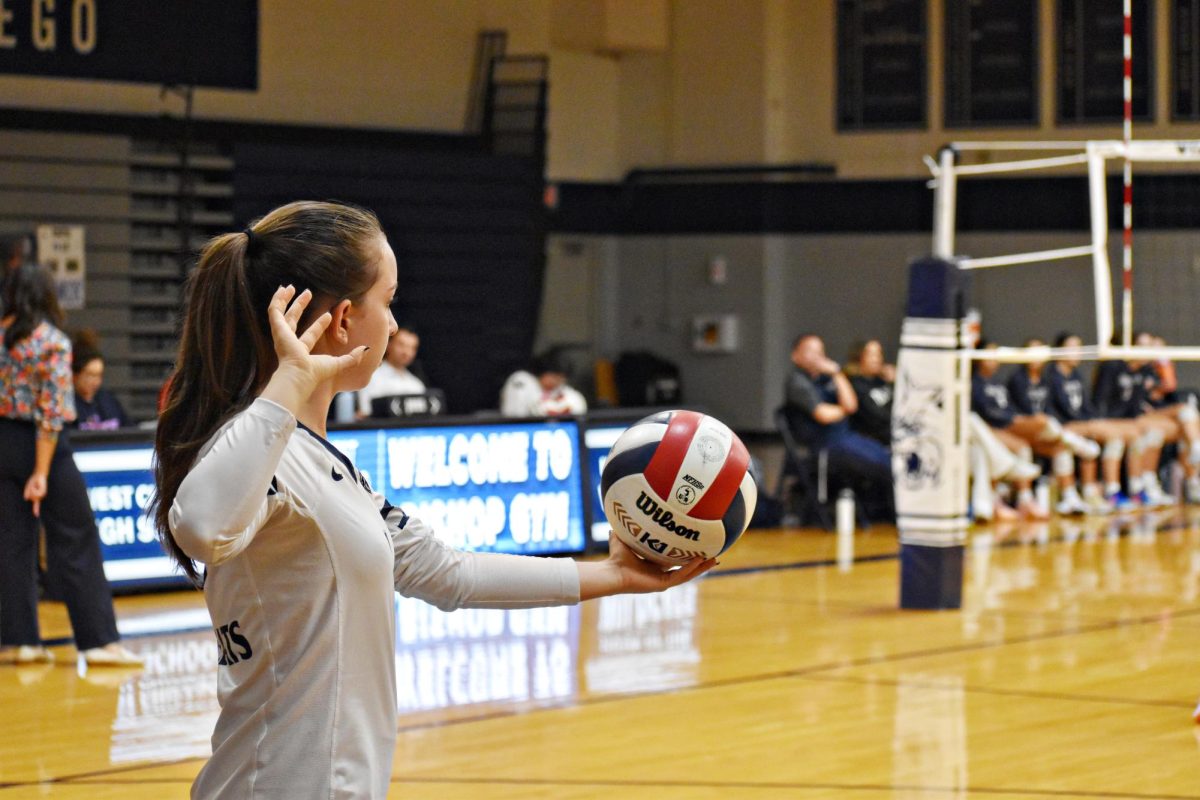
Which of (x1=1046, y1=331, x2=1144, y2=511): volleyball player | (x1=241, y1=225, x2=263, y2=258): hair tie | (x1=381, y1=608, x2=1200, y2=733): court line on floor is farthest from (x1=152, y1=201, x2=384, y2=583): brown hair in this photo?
(x1=1046, y1=331, x2=1144, y2=511): volleyball player

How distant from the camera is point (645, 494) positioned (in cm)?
285

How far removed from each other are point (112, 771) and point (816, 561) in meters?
6.34

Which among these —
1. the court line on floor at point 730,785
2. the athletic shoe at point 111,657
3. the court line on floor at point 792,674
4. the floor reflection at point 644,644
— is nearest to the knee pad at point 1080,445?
the court line on floor at point 792,674

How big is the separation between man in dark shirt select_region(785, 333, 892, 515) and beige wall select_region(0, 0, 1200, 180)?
6.47m

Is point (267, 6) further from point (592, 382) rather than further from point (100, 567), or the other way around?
point (100, 567)

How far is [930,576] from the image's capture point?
855cm

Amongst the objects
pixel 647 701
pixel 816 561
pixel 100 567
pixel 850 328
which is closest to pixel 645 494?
pixel 647 701

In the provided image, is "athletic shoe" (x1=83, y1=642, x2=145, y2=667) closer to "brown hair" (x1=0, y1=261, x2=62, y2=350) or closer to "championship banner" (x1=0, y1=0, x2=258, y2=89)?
"brown hair" (x1=0, y1=261, x2=62, y2=350)

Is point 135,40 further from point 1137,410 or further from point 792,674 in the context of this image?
point 1137,410

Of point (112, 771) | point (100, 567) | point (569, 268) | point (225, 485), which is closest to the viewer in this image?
point (225, 485)

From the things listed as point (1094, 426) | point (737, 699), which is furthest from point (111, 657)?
point (1094, 426)

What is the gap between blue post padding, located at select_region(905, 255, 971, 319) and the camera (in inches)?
323

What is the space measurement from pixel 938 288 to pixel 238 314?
638 cm

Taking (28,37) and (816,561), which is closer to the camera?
(816,561)
